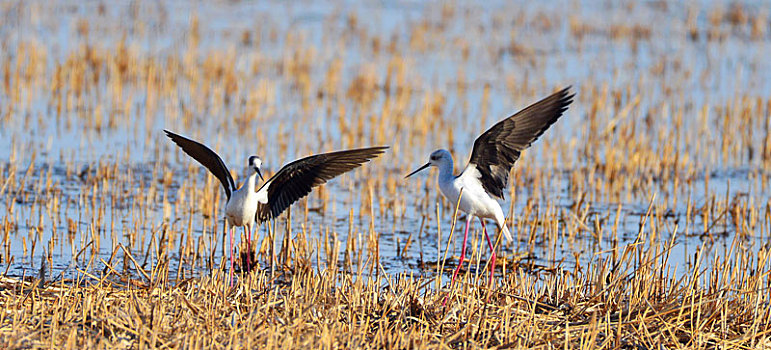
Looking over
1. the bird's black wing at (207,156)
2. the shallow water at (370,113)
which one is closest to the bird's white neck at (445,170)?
the shallow water at (370,113)

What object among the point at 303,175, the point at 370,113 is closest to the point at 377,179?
the point at 303,175

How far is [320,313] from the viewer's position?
5.75 meters

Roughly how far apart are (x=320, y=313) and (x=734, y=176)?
6722mm

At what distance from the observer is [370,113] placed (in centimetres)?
1334

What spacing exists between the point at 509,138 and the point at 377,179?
314cm

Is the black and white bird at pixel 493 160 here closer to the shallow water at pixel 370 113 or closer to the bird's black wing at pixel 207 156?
the shallow water at pixel 370 113

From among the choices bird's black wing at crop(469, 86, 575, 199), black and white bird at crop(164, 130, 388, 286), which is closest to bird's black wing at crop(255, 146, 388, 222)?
black and white bird at crop(164, 130, 388, 286)

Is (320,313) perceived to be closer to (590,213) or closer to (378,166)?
(590,213)

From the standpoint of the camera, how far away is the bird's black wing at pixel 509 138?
727 cm

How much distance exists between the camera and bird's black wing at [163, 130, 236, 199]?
7.24m

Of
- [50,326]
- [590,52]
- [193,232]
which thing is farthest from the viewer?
[590,52]

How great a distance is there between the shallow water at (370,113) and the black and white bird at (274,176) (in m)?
0.30

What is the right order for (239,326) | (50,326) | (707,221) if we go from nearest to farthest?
1. (50,326)
2. (239,326)
3. (707,221)

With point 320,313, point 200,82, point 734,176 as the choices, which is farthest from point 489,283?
point 200,82
